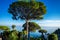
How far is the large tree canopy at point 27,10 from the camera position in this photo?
37.6 feet

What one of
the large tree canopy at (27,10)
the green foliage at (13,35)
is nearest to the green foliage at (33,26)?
the large tree canopy at (27,10)

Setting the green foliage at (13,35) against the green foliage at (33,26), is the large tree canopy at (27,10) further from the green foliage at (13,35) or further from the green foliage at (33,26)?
the green foliage at (13,35)

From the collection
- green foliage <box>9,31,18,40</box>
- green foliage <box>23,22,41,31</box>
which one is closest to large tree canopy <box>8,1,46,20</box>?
green foliage <box>23,22,41,31</box>

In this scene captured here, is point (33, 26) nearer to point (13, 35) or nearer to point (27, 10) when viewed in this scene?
point (27, 10)

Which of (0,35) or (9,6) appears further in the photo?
(9,6)

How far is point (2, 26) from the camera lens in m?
10.7

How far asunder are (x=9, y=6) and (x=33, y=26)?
2.04 meters

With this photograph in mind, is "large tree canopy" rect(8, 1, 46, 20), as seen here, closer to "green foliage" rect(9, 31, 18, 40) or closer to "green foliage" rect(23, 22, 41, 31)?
"green foliage" rect(23, 22, 41, 31)

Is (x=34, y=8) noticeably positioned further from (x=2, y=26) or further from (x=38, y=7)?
(x=2, y=26)

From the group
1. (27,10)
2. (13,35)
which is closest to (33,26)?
(27,10)

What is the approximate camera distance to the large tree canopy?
11453mm

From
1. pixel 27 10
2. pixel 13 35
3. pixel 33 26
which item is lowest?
pixel 13 35

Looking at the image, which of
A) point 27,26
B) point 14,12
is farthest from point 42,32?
point 14,12

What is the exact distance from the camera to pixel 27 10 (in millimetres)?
11758
